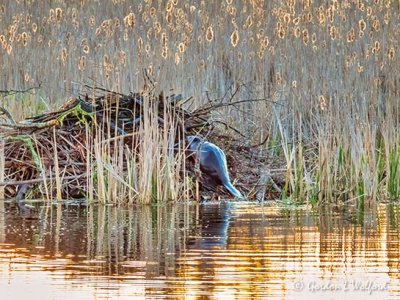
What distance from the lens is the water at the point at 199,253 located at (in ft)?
16.8

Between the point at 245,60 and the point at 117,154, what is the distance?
2897mm

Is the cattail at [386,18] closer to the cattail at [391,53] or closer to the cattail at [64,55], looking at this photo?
the cattail at [391,53]

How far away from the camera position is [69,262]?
593cm

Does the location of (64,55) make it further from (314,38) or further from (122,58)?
(314,38)

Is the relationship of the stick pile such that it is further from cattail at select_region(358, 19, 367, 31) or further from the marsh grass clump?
cattail at select_region(358, 19, 367, 31)

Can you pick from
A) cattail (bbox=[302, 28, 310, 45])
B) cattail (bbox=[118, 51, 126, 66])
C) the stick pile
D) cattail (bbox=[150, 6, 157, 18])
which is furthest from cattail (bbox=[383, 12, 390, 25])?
cattail (bbox=[118, 51, 126, 66])

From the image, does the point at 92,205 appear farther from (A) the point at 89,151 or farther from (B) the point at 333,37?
Result: (B) the point at 333,37

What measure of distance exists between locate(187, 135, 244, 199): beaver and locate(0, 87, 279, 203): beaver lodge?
0.08 meters

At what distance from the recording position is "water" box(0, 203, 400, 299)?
5121 millimetres

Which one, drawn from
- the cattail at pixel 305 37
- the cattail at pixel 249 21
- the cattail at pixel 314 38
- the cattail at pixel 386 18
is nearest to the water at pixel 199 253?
the cattail at pixel 305 37

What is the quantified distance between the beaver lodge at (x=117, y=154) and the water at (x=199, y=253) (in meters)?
0.35

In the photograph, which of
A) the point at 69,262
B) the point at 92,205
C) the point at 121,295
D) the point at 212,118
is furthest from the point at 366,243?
the point at 212,118

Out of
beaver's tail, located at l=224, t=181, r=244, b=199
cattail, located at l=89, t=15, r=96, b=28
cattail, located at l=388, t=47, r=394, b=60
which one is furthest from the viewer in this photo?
cattail, located at l=89, t=15, r=96, b=28

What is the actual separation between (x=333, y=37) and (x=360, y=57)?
301mm
